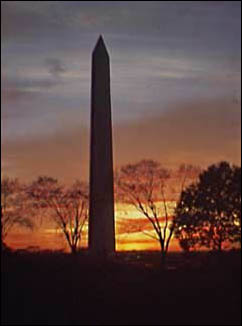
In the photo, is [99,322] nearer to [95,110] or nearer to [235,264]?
[235,264]

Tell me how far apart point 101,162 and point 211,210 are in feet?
45.6

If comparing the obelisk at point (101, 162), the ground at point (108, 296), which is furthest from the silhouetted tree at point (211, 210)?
the ground at point (108, 296)

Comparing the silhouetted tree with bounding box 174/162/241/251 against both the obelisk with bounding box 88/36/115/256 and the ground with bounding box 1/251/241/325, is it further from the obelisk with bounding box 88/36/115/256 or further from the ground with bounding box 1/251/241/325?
the ground with bounding box 1/251/241/325

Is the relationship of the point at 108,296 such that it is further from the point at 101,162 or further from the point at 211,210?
the point at 211,210

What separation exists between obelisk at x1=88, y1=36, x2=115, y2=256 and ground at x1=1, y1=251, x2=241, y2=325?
10.9m

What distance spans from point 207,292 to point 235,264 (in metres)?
2.66

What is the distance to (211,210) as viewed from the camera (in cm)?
3719

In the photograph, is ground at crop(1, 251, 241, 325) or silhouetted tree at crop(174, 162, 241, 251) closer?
ground at crop(1, 251, 241, 325)

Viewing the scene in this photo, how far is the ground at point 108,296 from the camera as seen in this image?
12.0 m

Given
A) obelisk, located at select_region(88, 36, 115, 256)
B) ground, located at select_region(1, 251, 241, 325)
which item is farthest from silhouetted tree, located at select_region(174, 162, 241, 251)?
ground, located at select_region(1, 251, 241, 325)

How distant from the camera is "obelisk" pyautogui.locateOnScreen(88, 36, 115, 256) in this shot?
82.6 feet

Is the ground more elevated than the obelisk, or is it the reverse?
the obelisk

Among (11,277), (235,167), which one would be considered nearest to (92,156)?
(11,277)

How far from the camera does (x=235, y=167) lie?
3869 centimetres
